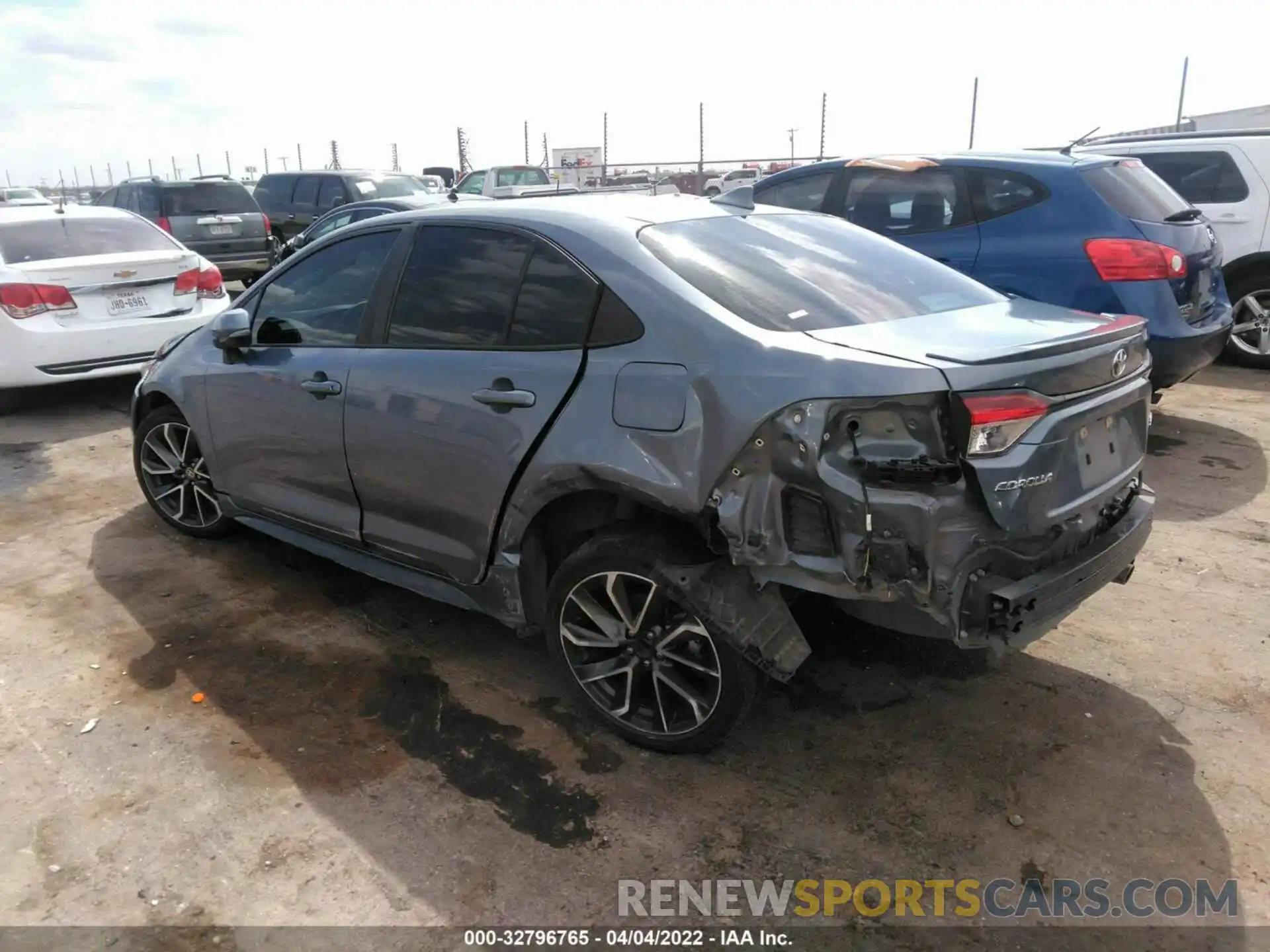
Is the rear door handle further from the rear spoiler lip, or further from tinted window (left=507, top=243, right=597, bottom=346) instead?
the rear spoiler lip

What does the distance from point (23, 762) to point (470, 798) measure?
5.00 ft

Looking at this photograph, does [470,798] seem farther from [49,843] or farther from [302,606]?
[302,606]

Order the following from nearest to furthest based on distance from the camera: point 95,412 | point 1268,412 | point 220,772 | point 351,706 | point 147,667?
point 220,772 → point 351,706 → point 147,667 → point 1268,412 → point 95,412

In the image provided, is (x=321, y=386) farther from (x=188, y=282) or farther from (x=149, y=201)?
(x=149, y=201)

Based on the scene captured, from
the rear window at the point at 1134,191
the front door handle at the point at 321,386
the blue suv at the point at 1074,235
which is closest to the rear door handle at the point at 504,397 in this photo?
the front door handle at the point at 321,386

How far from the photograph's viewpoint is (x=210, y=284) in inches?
323

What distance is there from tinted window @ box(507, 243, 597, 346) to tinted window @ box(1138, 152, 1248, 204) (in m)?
7.02

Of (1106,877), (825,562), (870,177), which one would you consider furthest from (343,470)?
(870,177)

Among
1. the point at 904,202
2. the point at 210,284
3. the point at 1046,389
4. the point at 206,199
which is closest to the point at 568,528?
the point at 1046,389

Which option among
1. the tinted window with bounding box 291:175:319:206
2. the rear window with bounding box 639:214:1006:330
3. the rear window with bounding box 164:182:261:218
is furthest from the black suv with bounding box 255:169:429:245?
the rear window with bounding box 639:214:1006:330

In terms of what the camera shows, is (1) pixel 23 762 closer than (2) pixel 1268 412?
Yes

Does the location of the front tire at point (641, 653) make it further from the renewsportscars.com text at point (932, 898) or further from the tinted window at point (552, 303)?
the tinted window at point (552, 303)

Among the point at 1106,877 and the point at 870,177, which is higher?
the point at 870,177

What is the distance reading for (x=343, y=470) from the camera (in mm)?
3852
